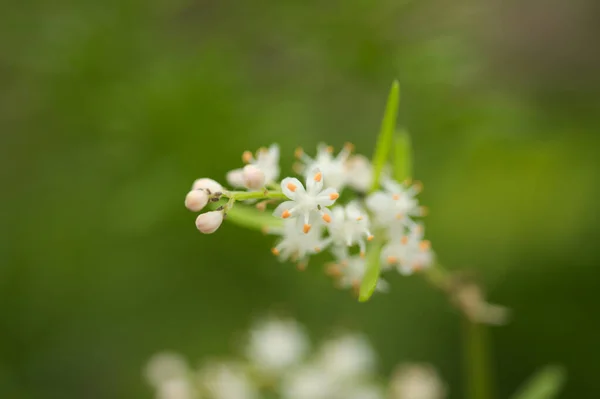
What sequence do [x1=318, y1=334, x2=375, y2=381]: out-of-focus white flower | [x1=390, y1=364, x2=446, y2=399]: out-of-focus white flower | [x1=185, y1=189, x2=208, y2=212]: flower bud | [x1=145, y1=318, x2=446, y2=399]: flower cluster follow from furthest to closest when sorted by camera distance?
[x1=318, y1=334, x2=375, y2=381]: out-of-focus white flower
[x1=145, y1=318, x2=446, y2=399]: flower cluster
[x1=390, y1=364, x2=446, y2=399]: out-of-focus white flower
[x1=185, y1=189, x2=208, y2=212]: flower bud

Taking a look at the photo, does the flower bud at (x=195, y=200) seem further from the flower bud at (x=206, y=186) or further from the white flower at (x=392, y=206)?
the white flower at (x=392, y=206)

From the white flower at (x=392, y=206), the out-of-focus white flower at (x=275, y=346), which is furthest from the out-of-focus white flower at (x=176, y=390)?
the white flower at (x=392, y=206)

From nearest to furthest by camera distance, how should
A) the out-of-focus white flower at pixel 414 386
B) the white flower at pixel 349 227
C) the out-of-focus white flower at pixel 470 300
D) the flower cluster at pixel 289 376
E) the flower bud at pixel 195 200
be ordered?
the flower bud at pixel 195 200 → the white flower at pixel 349 227 → the out-of-focus white flower at pixel 470 300 → the out-of-focus white flower at pixel 414 386 → the flower cluster at pixel 289 376

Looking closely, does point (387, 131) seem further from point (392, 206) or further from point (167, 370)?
point (167, 370)

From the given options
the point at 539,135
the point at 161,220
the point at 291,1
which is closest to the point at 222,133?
the point at 161,220

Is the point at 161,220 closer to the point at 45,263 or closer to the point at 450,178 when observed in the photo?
the point at 45,263

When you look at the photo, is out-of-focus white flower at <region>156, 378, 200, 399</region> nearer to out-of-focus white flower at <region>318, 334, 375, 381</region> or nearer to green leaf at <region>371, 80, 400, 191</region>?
out-of-focus white flower at <region>318, 334, 375, 381</region>

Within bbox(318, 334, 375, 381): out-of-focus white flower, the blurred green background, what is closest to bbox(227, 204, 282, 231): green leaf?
bbox(318, 334, 375, 381): out-of-focus white flower
